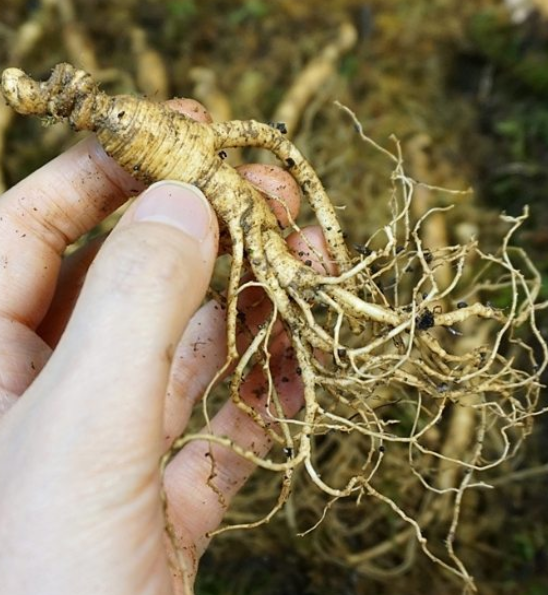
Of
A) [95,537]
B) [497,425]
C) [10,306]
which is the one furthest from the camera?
[497,425]

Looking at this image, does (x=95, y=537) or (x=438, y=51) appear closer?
(x=95, y=537)

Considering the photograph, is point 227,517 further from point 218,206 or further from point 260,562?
point 218,206

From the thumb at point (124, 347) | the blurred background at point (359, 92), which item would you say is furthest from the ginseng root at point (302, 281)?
the blurred background at point (359, 92)

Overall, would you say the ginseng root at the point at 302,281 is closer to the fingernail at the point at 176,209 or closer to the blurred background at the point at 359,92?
the fingernail at the point at 176,209

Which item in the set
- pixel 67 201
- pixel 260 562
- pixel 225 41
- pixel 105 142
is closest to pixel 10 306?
pixel 67 201

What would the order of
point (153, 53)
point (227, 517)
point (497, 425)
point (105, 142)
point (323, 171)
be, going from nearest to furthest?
point (105, 142), point (227, 517), point (497, 425), point (323, 171), point (153, 53)

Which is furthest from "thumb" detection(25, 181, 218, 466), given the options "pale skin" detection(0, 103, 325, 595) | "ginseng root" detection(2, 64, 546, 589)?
"ginseng root" detection(2, 64, 546, 589)
